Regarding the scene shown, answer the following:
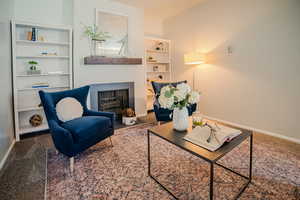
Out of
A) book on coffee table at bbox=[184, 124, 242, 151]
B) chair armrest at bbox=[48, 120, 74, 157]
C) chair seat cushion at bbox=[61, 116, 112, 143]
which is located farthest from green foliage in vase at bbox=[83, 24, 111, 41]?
book on coffee table at bbox=[184, 124, 242, 151]

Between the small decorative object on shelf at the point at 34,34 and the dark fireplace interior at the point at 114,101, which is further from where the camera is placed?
the dark fireplace interior at the point at 114,101

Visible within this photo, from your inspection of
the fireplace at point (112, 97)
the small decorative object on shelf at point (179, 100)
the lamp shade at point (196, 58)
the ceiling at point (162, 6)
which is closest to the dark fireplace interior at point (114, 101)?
the fireplace at point (112, 97)

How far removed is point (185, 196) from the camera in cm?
140

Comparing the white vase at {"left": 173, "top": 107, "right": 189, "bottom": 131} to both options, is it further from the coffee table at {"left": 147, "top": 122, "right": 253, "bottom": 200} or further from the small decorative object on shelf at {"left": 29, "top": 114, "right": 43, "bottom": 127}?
the small decorative object on shelf at {"left": 29, "top": 114, "right": 43, "bottom": 127}

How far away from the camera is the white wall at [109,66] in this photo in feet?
10.3

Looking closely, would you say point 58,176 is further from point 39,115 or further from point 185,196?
point 39,115

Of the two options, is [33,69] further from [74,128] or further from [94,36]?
[74,128]

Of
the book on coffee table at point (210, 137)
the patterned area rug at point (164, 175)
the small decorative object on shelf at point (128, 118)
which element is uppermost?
the book on coffee table at point (210, 137)

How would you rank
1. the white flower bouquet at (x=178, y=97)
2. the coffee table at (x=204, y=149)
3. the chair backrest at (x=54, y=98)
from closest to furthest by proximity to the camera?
the coffee table at (x=204, y=149) < the white flower bouquet at (x=178, y=97) < the chair backrest at (x=54, y=98)

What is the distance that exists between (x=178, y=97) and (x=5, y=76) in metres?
2.45

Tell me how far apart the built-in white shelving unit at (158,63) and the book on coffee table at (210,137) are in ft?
9.97

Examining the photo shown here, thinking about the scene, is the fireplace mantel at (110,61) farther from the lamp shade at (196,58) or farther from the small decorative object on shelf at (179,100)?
the small decorative object on shelf at (179,100)

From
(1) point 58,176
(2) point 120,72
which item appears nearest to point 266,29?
(2) point 120,72

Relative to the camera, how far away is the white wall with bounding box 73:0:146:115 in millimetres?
3133
